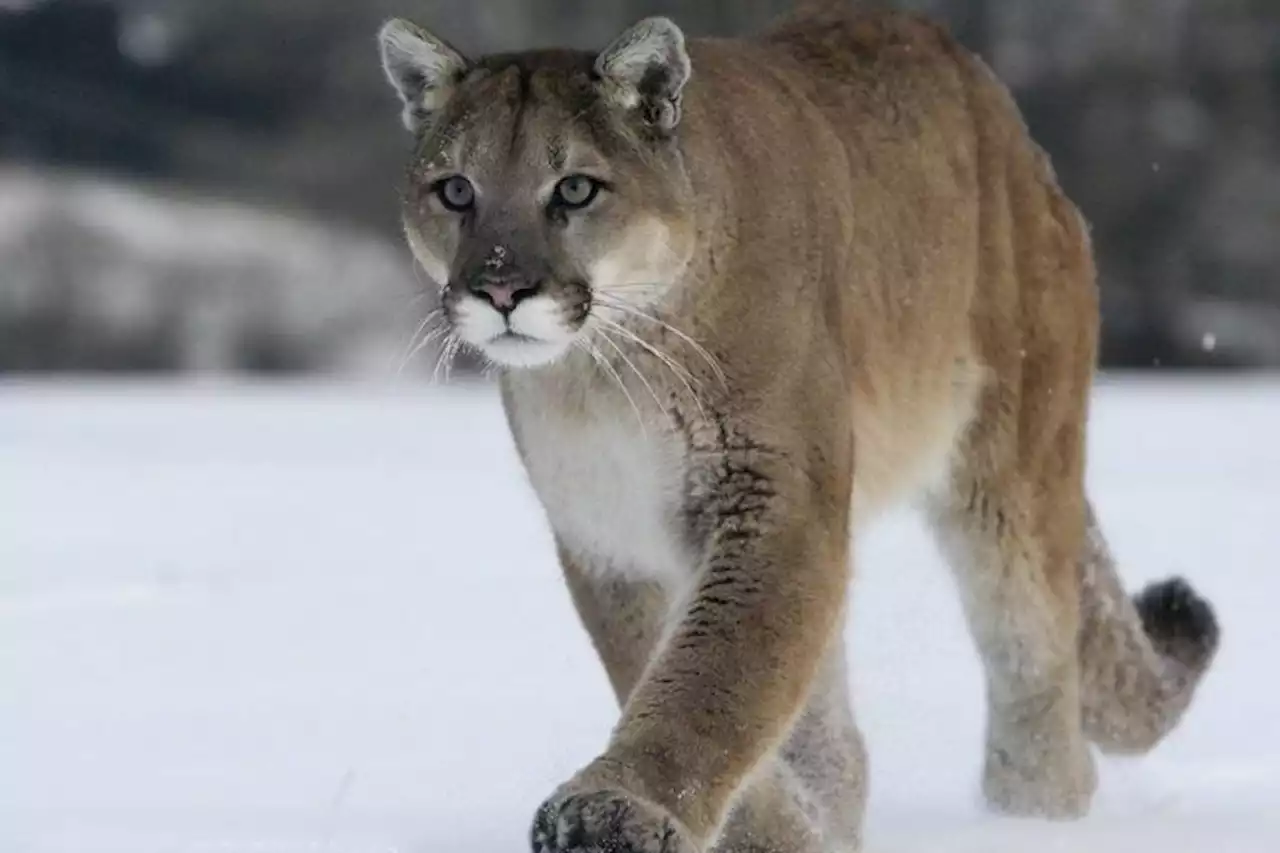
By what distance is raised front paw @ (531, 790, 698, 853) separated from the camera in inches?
109

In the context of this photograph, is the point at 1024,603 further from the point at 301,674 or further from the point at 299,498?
the point at 299,498

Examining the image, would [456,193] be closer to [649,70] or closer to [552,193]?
[552,193]

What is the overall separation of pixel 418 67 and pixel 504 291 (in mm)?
615

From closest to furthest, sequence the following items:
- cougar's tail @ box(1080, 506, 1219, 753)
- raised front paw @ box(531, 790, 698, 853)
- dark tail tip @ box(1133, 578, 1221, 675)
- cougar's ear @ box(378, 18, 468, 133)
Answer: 1. raised front paw @ box(531, 790, 698, 853)
2. cougar's ear @ box(378, 18, 468, 133)
3. cougar's tail @ box(1080, 506, 1219, 753)
4. dark tail tip @ box(1133, 578, 1221, 675)

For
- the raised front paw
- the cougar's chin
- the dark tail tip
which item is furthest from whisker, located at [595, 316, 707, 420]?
the dark tail tip

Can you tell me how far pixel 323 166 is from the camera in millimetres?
12125

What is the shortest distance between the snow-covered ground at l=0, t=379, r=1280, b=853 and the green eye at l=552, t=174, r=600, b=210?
3.90 feet

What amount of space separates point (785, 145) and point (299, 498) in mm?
5267

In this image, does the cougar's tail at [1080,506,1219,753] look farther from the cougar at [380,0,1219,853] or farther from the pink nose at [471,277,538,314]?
the pink nose at [471,277,538,314]

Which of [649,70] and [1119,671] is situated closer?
[649,70]

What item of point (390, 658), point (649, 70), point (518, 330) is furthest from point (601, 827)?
point (390, 658)

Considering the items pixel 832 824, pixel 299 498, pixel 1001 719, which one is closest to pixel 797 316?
pixel 832 824

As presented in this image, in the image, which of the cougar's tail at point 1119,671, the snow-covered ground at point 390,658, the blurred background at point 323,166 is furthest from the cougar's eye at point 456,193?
the blurred background at point 323,166

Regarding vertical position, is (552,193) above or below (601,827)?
above
